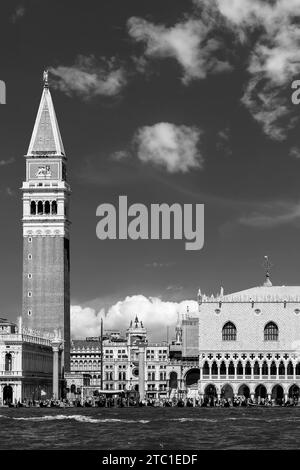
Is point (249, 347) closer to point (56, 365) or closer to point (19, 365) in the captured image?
point (56, 365)

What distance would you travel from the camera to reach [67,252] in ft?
558

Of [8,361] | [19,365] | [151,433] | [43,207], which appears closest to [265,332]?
[19,365]

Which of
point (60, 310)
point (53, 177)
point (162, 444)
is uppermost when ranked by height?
point (53, 177)

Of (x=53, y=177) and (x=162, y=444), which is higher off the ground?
(x=53, y=177)

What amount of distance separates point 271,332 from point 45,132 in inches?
1957

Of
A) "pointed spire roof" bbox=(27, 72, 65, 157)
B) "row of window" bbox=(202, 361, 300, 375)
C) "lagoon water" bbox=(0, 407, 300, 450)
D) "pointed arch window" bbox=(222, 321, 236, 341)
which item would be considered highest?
"pointed spire roof" bbox=(27, 72, 65, 157)

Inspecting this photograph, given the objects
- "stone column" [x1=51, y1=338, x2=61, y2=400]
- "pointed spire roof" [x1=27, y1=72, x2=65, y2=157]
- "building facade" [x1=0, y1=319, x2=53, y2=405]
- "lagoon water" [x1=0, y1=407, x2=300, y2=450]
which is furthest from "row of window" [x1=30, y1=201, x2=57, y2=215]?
"lagoon water" [x1=0, y1=407, x2=300, y2=450]

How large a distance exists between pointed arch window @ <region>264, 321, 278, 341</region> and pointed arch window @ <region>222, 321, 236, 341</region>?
400 cm

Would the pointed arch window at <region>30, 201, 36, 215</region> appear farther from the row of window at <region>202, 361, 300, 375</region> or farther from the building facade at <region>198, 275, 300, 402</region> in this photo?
the row of window at <region>202, 361, 300, 375</region>

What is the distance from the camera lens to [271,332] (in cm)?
14375

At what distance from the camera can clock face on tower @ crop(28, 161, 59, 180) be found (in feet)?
560
